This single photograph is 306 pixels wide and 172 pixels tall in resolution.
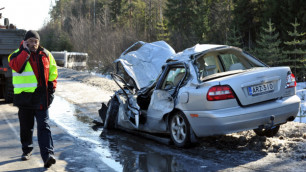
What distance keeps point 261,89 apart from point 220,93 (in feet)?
2.08

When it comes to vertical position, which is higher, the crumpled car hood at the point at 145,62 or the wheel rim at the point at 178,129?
the crumpled car hood at the point at 145,62

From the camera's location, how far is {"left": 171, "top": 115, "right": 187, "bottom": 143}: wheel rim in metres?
5.58

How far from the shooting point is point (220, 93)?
5.05m

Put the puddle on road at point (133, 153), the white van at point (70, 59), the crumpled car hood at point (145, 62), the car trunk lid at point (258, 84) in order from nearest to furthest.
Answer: the puddle on road at point (133, 153) < the car trunk lid at point (258, 84) < the crumpled car hood at point (145, 62) < the white van at point (70, 59)

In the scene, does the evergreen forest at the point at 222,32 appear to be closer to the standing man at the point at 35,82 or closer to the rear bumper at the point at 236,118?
the rear bumper at the point at 236,118

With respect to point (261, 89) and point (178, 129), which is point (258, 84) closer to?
point (261, 89)

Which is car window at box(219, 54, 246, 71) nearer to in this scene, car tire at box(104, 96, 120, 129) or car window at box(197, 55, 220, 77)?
car window at box(197, 55, 220, 77)

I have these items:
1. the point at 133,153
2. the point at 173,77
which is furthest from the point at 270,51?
the point at 133,153

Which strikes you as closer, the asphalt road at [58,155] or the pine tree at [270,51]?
the asphalt road at [58,155]

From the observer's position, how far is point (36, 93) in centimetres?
489

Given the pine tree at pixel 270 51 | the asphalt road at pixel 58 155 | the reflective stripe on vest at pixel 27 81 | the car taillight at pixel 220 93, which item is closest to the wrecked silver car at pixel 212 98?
the car taillight at pixel 220 93

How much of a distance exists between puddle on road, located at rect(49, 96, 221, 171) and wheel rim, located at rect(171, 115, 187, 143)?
183mm

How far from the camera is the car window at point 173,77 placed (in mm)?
5988

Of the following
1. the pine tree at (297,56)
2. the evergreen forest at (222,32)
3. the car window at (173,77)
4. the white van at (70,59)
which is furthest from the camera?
the white van at (70,59)
